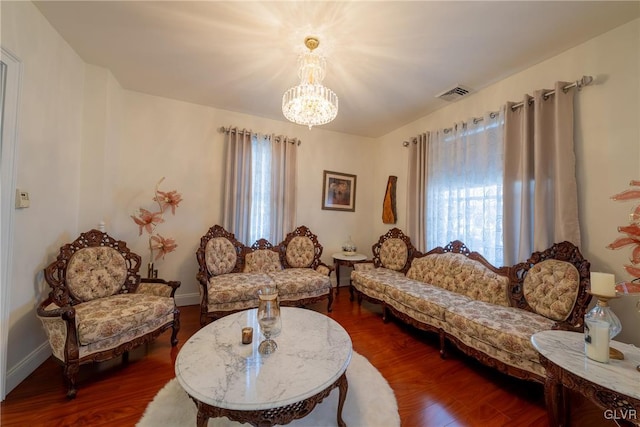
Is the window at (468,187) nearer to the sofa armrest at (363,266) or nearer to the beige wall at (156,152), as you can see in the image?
the beige wall at (156,152)

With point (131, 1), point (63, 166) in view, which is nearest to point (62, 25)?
point (131, 1)

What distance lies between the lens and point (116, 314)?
77.4 inches

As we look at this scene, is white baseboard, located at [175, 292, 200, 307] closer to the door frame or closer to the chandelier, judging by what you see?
the door frame

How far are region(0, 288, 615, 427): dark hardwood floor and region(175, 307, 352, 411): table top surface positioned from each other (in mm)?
625

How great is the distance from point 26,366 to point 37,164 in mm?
1617

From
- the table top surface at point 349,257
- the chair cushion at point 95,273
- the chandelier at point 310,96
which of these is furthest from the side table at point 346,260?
the chair cushion at point 95,273

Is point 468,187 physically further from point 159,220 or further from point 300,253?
point 159,220

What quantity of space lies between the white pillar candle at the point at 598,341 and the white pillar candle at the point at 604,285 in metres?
0.16

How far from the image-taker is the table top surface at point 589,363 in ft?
3.95

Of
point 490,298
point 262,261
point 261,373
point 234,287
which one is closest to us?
point 261,373

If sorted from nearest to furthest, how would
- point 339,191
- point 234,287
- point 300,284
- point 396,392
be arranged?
point 396,392
point 234,287
point 300,284
point 339,191

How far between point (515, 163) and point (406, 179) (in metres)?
1.65

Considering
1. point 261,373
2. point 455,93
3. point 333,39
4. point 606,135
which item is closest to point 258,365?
point 261,373

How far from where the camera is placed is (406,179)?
4137 millimetres
